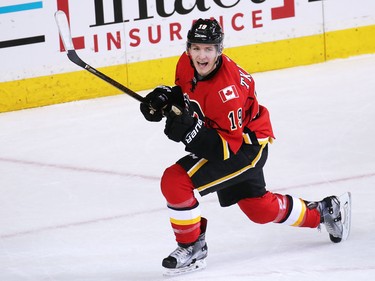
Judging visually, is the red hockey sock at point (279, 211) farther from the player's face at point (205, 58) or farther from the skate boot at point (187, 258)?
the player's face at point (205, 58)

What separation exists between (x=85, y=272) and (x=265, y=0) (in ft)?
10.9

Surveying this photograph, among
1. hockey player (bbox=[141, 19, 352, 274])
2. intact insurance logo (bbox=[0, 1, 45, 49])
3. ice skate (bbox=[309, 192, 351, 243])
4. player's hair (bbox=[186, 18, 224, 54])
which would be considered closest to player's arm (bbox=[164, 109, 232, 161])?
hockey player (bbox=[141, 19, 352, 274])

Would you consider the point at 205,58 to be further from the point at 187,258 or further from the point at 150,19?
the point at 150,19

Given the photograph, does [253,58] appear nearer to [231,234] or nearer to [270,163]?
[270,163]

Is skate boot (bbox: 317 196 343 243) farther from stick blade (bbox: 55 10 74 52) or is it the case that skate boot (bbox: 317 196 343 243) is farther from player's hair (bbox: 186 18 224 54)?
stick blade (bbox: 55 10 74 52)

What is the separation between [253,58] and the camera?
22.1 ft

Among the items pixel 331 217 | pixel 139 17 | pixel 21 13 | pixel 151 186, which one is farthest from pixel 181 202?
pixel 139 17

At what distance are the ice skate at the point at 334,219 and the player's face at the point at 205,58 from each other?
28.3 inches

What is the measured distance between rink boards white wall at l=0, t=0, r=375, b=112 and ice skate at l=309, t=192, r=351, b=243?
266 cm

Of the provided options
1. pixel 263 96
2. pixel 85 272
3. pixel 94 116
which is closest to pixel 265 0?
pixel 263 96

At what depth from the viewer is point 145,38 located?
21.2ft

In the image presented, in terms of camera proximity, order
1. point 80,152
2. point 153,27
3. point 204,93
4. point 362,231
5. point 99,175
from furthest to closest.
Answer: point 153,27
point 80,152
point 99,175
point 362,231
point 204,93

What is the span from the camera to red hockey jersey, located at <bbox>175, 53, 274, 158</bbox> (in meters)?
3.48

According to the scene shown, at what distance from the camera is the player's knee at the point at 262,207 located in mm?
3695
